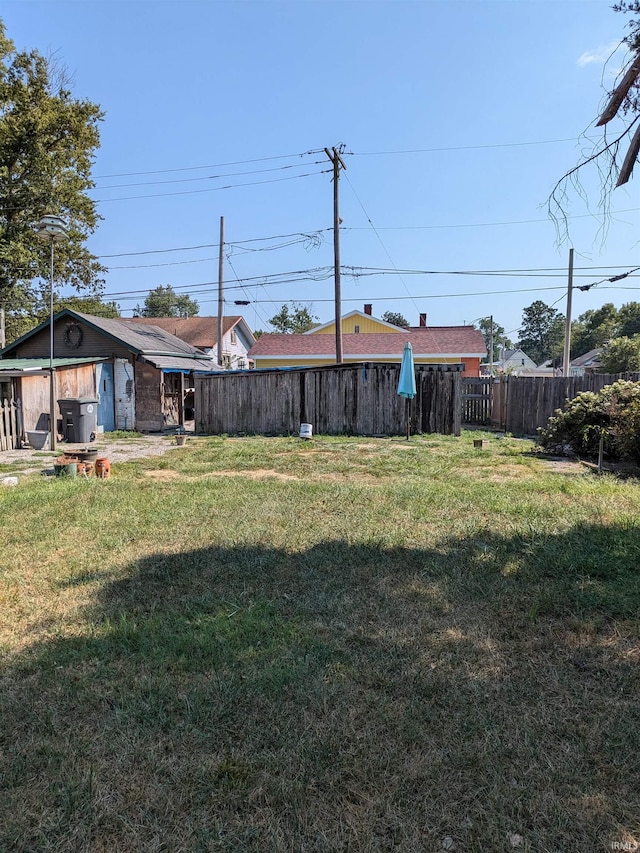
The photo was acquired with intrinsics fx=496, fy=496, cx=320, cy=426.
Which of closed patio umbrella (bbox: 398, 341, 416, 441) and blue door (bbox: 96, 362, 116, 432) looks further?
blue door (bbox: 96, 362, 116, 432)

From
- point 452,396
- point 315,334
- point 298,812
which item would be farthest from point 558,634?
point 315,334

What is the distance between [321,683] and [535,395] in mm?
12813

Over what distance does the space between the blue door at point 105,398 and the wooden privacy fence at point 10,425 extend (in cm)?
350

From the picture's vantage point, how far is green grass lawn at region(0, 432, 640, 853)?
65.2 inches

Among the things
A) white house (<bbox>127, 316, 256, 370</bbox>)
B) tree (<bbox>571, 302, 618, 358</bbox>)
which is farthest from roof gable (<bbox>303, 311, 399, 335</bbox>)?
tree (<bbox>571, 302, 618, 358</bbox>)

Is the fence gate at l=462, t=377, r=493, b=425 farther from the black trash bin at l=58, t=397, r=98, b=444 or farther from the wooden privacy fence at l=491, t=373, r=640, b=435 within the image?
the black trash bin at l=58, t=397, r=98, b=444

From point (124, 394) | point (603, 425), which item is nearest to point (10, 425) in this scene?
point (124, 394)

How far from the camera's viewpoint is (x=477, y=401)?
54.1 feet

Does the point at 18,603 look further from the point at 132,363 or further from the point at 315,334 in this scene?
the point at 315,334

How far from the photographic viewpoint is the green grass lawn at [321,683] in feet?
5.43

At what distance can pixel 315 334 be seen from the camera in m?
28.5

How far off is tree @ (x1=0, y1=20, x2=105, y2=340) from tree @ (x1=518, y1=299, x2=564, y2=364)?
7454 cm

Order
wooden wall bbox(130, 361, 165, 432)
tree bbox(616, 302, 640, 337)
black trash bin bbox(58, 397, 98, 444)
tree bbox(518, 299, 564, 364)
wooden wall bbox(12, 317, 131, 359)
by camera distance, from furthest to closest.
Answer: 1. tree bbox(518, 299, 564, 364)
2. tree bbox(616, 302, 640, 337)
3. wooden wall bbox(130, 361, 165, 432)
4. wooden wall bbox(12, 317, 131, 359)
5. black trash bin bbox(58, 397, 98, 444)

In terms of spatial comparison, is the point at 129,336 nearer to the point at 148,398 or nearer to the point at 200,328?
the point at 148,398
